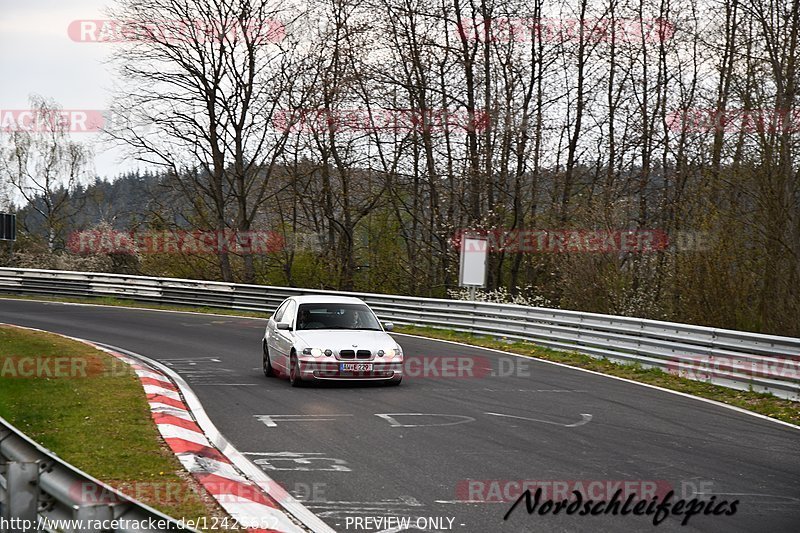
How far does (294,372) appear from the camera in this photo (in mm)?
14367

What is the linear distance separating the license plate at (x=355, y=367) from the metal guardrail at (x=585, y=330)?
18.7 feet

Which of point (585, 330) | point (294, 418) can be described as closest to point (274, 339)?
point (294, 418)

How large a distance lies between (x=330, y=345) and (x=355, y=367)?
0.51 m

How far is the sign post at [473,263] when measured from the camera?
83.9 feet

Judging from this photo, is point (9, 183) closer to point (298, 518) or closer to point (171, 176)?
point (171, 176)

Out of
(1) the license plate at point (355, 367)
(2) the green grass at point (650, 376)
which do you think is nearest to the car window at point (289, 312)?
(1) the license plate at point (355, 367)

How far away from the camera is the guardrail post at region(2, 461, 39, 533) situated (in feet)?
15.2

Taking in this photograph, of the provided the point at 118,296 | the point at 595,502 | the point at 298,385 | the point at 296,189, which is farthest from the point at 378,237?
the point at 595,502

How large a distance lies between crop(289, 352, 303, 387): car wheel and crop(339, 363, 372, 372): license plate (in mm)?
651

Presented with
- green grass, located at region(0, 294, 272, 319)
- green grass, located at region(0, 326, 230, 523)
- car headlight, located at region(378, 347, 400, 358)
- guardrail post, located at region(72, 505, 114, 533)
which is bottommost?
green grass, located at region(0, 294, 272, 319)

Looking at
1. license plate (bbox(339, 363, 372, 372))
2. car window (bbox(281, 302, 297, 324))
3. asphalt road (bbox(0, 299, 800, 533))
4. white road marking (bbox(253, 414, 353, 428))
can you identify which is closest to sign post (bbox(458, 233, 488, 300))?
asphalt road (bbox(0, 299, 800, 533))

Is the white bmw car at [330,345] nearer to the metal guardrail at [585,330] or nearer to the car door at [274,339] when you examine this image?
the car door at [274,339]

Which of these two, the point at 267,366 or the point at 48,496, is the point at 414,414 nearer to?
the point at 267,366

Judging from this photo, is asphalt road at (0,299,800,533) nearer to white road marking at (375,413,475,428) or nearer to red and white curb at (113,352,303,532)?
white road marking at (375,413,475,428)
